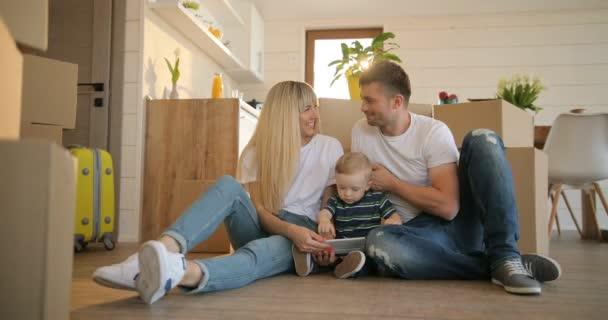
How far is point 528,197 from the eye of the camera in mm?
2133

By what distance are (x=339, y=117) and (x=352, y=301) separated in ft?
3.61

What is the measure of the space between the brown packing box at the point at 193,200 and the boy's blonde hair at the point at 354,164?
1028 mm

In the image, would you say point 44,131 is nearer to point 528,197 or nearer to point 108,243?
point 108,243

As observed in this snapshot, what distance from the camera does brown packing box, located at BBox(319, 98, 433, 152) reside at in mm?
2270

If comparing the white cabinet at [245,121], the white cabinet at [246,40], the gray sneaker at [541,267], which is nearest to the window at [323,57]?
the white cabinet at [246,40]

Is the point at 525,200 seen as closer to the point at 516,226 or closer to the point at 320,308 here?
the point at 516,226

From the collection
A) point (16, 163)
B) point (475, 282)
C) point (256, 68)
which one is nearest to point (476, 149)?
point (475, 282)

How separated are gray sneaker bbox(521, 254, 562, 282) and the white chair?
2321 millimetres

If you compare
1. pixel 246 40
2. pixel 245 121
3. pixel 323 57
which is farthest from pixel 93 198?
pixel 323 57

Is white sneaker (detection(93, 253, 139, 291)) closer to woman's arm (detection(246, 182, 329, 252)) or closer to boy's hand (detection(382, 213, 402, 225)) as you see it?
woman's arm (detection(246, 182, 329, 252))

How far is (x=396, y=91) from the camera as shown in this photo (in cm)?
183

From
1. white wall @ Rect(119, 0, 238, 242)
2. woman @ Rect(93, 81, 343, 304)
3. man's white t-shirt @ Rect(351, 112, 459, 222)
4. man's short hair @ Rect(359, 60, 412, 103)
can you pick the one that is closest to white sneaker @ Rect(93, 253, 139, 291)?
woman @ Rect(93, 81, 343, 304)

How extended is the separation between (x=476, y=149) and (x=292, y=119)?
62 cm

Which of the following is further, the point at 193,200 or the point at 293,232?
the point at 193,200
